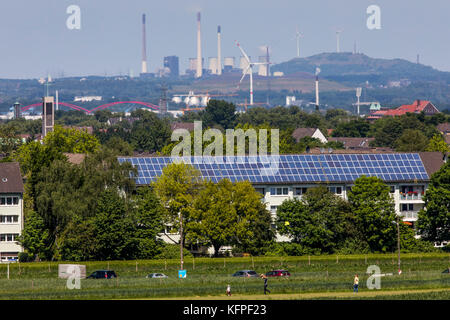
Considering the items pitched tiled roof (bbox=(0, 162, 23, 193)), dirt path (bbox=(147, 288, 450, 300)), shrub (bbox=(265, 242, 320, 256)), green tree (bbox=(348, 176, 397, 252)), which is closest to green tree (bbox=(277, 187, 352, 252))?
shrub (bbox=(265, 242, 320, 256))

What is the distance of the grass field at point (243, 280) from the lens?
74750 mm

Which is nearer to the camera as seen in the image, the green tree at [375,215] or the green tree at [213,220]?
the green tree at [213,220]

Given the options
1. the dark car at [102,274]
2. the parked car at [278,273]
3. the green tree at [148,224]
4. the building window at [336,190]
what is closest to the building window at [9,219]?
the green tree at [148,224]

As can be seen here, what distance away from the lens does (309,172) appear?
12175cm

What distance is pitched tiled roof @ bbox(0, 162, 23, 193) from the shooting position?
373ft

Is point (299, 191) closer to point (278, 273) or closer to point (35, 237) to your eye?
point (278, 273)

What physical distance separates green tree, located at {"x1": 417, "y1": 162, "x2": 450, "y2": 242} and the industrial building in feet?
14.2

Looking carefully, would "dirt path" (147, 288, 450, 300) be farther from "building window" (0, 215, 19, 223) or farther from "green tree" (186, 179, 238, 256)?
"building window" (0, 215, 19, 223)

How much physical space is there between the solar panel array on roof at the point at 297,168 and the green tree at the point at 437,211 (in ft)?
30.9

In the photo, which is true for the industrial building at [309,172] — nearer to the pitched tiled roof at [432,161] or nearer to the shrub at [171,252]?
the pitched tiled roof at [432,161]

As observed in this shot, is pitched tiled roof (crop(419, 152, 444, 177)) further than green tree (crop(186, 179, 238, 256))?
Yes

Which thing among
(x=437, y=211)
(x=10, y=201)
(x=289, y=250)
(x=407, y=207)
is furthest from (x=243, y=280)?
(x=407, y=207)

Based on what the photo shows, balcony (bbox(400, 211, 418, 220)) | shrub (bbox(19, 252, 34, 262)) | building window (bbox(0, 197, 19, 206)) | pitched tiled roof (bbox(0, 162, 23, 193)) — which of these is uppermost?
pitched tiled roof (bbox(0, 162, 23, 193))
